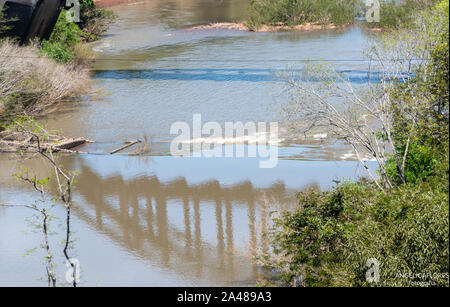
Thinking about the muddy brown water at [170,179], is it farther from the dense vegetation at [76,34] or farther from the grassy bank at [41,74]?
the dense vegetation at [76,34]

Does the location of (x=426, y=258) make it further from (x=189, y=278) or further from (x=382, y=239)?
(x=189, y=278)

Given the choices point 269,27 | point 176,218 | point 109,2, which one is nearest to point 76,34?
point 269,27

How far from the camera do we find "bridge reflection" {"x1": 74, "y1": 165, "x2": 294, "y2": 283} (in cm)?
2030

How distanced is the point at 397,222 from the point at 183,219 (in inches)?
395

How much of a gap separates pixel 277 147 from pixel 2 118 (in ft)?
42.8

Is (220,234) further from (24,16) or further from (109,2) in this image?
(109,2)

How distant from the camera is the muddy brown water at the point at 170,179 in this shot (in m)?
20.4

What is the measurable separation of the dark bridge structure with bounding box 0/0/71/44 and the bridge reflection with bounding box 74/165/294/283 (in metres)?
15.6

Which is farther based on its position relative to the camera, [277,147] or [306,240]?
[277,147]

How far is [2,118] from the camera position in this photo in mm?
32969

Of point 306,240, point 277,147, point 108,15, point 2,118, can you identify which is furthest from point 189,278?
point 108,15
